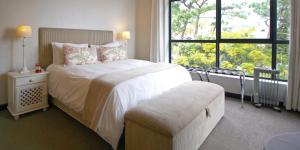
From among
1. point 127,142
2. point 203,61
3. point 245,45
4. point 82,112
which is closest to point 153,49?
point 203,61

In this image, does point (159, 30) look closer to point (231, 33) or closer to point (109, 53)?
point (109, 53)

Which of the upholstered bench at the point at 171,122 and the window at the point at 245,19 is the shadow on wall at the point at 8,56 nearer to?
the upholstered bench at the point at 171,122

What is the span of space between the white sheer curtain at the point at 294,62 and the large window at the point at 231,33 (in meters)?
0.28

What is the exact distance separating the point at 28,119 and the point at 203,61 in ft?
11.4

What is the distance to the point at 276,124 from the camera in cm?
252

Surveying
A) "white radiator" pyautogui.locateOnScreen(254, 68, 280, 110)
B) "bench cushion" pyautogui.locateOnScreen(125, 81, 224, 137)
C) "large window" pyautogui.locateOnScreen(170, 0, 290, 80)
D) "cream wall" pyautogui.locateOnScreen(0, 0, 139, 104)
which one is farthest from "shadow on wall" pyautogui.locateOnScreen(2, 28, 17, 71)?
"white radiator" pyautogui.locateOnScreen(254, 68, 280, 110)

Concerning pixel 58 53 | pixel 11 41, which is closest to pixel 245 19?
pixel 58 53

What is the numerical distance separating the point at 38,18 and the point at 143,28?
8.24 feet

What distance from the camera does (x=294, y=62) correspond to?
2.84 metres

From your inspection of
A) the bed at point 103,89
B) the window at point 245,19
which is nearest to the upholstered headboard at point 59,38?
the bed at point 103,89

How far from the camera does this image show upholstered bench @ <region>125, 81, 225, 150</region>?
1552 mm

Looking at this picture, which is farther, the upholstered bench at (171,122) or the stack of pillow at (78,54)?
the stack of pillow at (78,54)

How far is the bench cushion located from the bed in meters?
0.20

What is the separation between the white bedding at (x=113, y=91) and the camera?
187 cm
